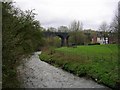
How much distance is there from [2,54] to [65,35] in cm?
9040

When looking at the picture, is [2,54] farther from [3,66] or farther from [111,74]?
[111,74]

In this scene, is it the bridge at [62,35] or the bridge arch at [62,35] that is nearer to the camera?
the bridge at [62,35]

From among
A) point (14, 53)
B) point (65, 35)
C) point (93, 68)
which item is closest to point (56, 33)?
point (65, 35)

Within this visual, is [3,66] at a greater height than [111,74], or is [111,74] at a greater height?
[3,66]

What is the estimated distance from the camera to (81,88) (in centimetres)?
1934

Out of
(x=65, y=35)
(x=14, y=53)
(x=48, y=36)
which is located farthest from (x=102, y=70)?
(x=65, y=35)

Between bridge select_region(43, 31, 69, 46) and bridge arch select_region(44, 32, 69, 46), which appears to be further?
bridge arch select_region(44, 32, 69, 46)

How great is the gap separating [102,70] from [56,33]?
76.0m

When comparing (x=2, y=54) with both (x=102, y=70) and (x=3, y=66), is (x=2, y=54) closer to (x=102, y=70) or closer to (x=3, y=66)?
(x=3, y=66)

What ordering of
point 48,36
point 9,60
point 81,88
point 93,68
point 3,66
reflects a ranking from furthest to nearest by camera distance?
point 48,36 < point 93,68 < point 81,88 < point 9,60 < point 3,66

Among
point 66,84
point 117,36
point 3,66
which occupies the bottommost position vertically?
point 66,84

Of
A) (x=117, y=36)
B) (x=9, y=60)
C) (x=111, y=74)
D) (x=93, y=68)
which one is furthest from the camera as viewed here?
(x=93, y=68)

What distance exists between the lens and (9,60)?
43.7 ft

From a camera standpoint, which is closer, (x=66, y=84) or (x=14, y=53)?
(x=14, y=53)
